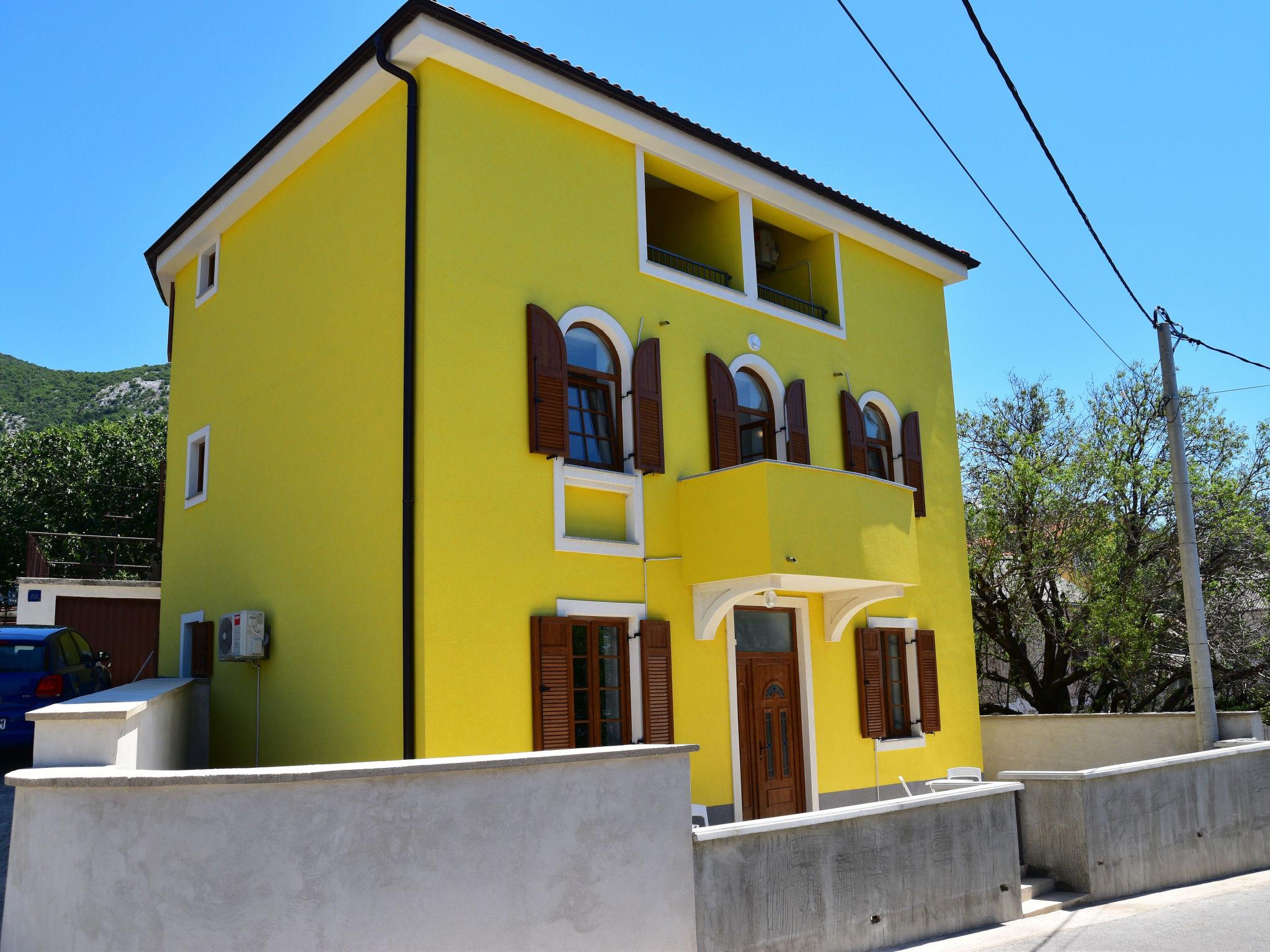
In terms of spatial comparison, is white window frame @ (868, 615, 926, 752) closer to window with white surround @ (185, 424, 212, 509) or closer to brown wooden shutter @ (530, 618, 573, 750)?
brown wooden shutter @ (530, 618, 573, 750)

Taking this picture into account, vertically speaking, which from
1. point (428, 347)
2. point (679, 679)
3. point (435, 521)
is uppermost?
point (428, 347)

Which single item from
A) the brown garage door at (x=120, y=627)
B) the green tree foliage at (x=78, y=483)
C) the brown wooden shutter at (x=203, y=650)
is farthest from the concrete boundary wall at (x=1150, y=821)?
the green tree foliage at (x=78, y=483)

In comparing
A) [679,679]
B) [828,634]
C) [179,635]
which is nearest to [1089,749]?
[828,634]

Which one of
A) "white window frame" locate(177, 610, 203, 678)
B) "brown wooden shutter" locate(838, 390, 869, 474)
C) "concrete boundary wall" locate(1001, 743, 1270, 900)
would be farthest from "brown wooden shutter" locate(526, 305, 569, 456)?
"white window frame" locate(177, 610, 203, 678)

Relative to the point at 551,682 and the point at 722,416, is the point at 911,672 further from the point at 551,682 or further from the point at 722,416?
the point at 551,682

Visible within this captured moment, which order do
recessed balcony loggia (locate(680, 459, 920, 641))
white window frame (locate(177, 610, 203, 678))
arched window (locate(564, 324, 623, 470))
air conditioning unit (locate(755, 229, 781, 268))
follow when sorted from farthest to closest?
air conditioning unit (locate(755, 229, 781, 268))
white window frame (locate(177, 610, 203, 678))
arched window (locate(564, 324, 623, 470))
recessed balcony loggia (locate(680, 459, 920, 641))

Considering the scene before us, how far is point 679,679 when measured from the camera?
11.9 m

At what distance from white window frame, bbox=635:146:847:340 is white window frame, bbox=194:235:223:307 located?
6.04 metres

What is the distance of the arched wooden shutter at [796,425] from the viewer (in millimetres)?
13680

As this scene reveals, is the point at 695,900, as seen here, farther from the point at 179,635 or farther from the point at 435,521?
the point at 179,635

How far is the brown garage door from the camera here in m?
22.8

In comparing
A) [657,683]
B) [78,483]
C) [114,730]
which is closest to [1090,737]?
[657,683]

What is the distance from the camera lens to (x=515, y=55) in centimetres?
1109

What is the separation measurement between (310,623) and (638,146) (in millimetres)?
6487
